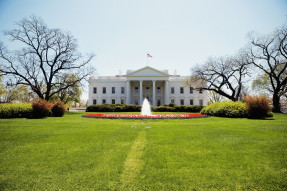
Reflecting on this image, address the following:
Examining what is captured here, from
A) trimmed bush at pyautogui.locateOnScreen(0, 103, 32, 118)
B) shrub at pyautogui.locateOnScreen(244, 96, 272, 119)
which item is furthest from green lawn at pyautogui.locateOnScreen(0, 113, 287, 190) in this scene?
trimmed bush at pyautogui.locateOnScreen(0, 103, 32, 118)

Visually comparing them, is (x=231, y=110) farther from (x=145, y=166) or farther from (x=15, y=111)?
(x=15, y=111)

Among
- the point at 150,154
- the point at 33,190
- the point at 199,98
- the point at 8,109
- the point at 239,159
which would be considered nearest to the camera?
the point at 33,190

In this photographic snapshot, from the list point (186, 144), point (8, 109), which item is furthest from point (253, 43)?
point (8, 109)

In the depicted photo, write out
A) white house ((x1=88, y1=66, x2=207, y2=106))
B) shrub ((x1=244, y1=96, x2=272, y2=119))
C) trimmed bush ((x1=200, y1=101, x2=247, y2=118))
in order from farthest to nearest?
white house ((x1=88, y1=66, x2=207, y2=106)) → trimmed bush ((x1=200, y1=101, x2=247, y2=118)) → shrub ((x1=244, y1=96, x2=272, y2=119))

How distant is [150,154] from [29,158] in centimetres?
272

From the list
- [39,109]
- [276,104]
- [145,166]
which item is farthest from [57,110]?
[276,104]

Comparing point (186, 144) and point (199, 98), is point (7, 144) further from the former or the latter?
point (199, 98)

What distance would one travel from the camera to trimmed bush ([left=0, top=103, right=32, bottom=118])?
13430 millimetres

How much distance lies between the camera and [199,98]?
156ft

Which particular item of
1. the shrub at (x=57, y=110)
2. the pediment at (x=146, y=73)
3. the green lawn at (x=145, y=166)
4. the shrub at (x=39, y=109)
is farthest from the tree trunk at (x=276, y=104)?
the shrub at (x=39, y=109)

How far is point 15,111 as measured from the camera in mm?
13750

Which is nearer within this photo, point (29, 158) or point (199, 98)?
point (29, 158)

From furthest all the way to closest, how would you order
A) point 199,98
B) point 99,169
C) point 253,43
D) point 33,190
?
point 199,98 → point 253,43 → point 99,169 → point 33,190

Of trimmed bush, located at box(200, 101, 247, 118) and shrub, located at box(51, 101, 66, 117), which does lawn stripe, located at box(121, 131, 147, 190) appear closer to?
trimmed bush, located at box(200, 101, 247, 118)
